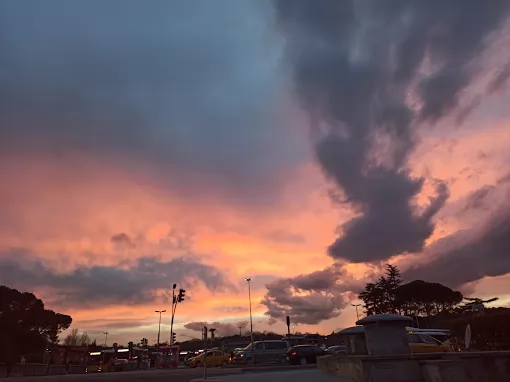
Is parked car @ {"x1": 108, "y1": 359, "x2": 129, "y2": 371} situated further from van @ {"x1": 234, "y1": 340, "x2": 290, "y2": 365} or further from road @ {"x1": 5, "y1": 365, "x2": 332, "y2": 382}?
road @ {"x1": 5, "y1": 365, "x2": 332, "y2": 382}

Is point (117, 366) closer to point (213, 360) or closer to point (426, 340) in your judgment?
point (213, 360)

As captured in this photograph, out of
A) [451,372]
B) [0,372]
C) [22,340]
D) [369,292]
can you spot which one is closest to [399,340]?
[451,372]

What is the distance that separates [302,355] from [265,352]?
5.13 metres

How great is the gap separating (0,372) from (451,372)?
4525 centimetres

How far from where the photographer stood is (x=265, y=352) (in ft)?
123

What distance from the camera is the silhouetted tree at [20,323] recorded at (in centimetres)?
4747

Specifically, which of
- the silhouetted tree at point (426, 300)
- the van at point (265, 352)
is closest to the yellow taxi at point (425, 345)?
the van at point (265, 352)

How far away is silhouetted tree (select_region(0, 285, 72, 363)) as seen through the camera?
47.5 meters

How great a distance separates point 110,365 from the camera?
51188 millimetres

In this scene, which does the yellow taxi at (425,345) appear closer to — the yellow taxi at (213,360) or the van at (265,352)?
the van at (265,352)

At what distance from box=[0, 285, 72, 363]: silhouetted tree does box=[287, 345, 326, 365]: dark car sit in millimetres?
32110

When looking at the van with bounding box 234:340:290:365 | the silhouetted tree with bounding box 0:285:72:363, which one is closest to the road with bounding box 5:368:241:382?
the van with bounding box 234:340:290:365

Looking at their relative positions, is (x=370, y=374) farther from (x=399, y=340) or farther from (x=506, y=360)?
(x=506, y=360)

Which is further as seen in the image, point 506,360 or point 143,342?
point 143,342
